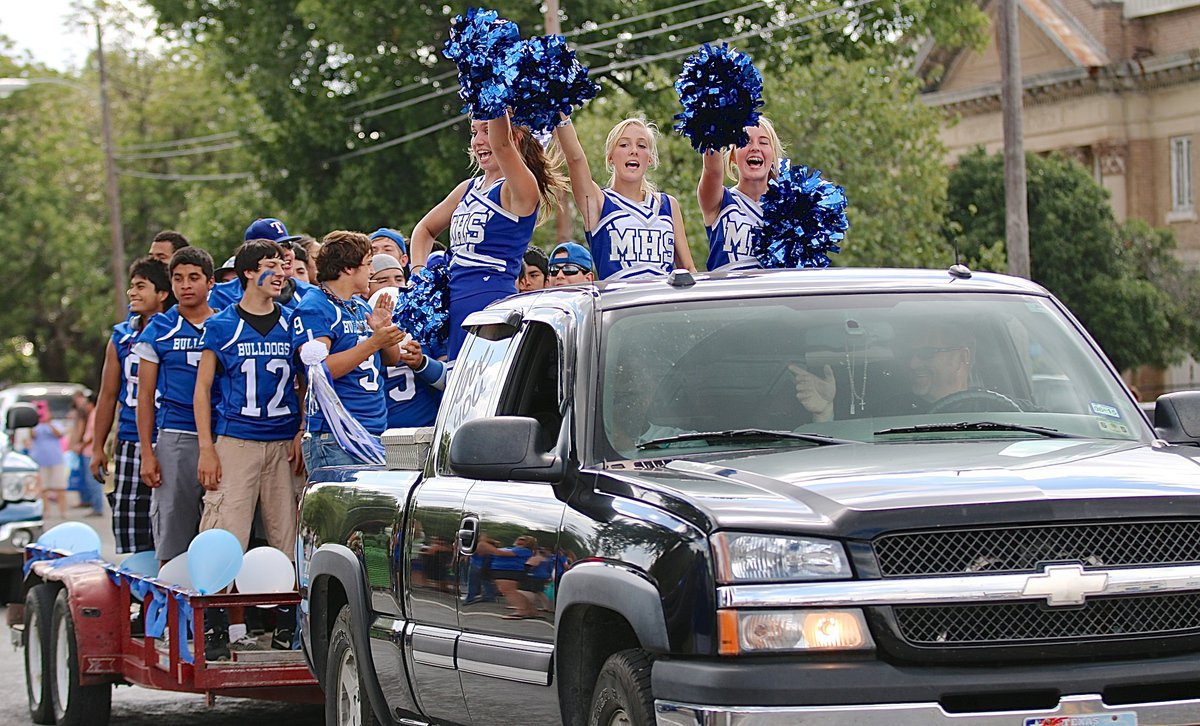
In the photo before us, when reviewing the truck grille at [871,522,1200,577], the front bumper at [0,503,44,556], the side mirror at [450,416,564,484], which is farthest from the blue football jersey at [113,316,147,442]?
the truck grille at [871,522,1200,577]

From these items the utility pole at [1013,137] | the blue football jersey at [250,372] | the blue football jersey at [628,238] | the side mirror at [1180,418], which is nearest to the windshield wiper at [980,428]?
the side mirror at [1180,418]

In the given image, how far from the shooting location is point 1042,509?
4664 millimetres

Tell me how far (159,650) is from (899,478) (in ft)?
15.7

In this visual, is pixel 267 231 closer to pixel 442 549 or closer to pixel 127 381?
pixel 127 381

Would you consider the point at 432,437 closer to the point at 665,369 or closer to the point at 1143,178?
the point at 665,369

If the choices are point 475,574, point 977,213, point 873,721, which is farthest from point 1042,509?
point 977,213

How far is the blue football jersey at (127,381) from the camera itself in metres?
10.9

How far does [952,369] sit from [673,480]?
1.19 metres

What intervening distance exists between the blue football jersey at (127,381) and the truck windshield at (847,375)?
548cm

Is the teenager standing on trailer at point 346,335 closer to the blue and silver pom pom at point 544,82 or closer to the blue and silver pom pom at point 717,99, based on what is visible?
A: the blue and silver pom pom at point 544,82

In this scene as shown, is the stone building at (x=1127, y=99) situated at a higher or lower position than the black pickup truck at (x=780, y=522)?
higher

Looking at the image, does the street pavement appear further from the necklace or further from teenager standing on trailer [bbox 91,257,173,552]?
the necklace

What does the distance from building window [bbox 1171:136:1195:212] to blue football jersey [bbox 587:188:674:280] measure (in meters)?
42.4

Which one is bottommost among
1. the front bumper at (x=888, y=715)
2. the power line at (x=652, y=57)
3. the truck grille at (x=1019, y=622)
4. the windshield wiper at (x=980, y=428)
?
the front bumper at (x=888, y=715)
